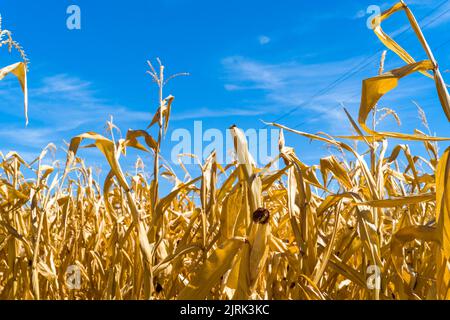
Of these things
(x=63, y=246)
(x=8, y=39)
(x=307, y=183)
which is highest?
(x=8, y=39)

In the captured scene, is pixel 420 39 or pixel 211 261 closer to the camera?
pixel 420 39

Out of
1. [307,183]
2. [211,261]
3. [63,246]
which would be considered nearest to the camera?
[211,261]

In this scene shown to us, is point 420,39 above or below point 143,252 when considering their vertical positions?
above

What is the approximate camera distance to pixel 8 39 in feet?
3.63

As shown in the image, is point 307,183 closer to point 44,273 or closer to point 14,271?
point 44,273

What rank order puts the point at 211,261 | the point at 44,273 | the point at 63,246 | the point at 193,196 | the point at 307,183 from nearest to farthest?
the point at 211,261
the point at 307,183
the point at 44,273
the point at 63,246
the point at 193,196

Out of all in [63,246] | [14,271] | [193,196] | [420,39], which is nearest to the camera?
[420,39]

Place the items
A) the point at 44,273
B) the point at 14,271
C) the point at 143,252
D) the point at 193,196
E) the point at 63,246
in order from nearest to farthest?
the point at 143,252
the point at 44,273
the point at 14,271
the point at 63,246
the point at 193,196

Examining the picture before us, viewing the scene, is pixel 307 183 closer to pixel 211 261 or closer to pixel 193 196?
pixel 211 261
